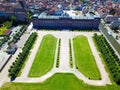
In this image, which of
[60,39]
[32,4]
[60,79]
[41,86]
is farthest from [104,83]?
[32,4]

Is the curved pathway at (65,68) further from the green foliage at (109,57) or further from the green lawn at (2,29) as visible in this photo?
the green lawn at (2,29)

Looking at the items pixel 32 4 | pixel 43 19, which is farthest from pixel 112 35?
pixel 32 4

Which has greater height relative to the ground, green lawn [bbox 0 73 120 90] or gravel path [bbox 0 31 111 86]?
green lawn [bbox 0 73 120 90]

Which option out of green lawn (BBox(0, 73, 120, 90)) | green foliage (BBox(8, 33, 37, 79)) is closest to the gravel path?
green foliage (BBox(8, 33, 37, 79))

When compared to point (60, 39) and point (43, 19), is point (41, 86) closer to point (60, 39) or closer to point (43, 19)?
point (60, 39)

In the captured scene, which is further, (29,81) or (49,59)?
(49,59)

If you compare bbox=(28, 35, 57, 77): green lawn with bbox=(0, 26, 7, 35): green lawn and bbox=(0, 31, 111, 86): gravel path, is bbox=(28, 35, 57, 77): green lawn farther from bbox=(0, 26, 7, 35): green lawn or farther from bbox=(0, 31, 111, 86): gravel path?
bbox=(0, 26, 7, 35): green lawn

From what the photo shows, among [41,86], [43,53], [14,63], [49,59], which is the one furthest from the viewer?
[43,53]

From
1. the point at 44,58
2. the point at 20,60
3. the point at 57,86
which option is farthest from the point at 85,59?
the point at 20,60

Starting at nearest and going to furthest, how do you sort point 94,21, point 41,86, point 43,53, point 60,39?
point 41,86, point 43,53, point 60,39, point 94,21
